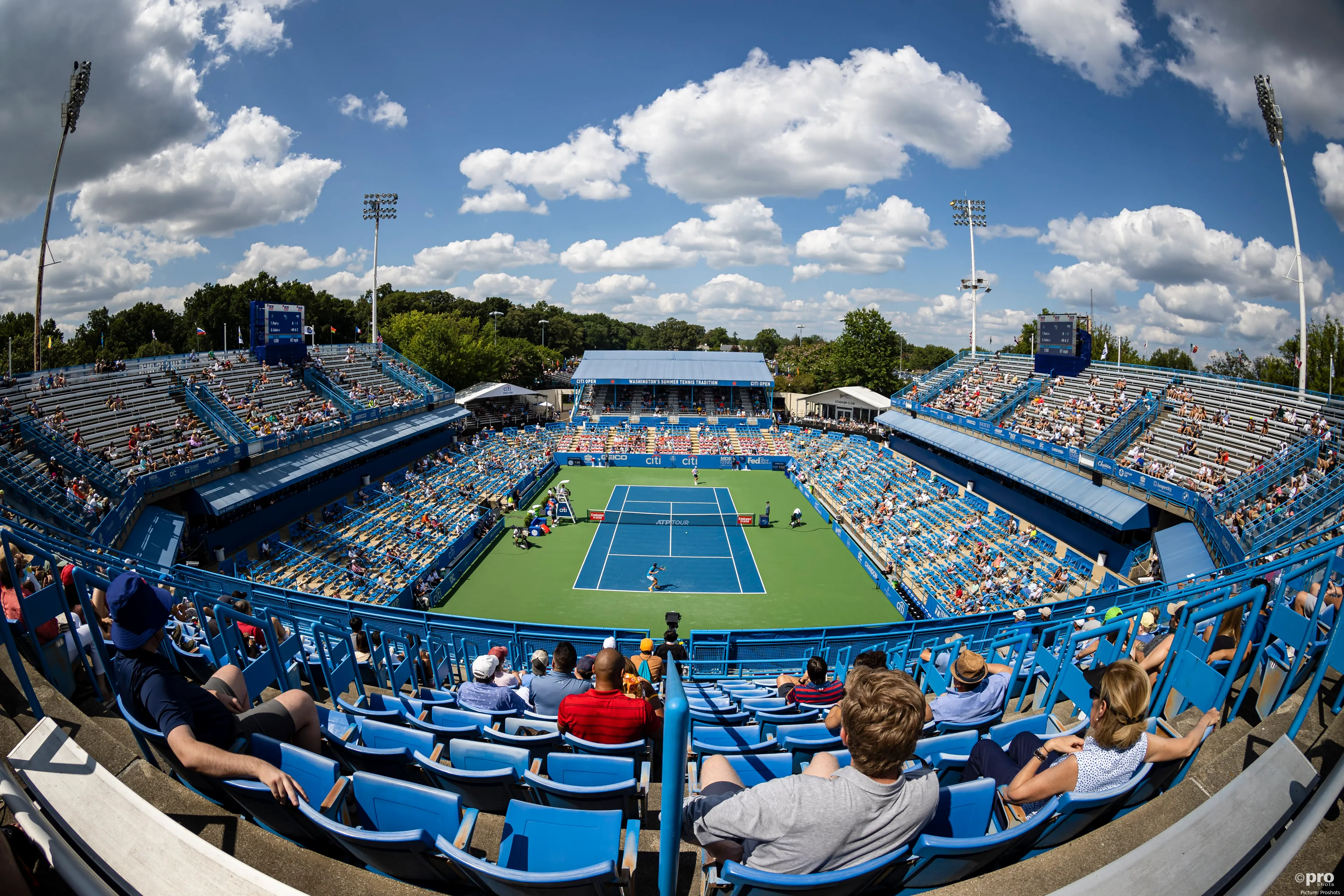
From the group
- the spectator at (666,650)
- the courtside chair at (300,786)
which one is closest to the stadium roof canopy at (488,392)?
the spectator at (666,650)

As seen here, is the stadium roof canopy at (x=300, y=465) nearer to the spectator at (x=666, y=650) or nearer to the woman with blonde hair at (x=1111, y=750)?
the spectator at (x=666, y=650)

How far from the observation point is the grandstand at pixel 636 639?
2.62 meters

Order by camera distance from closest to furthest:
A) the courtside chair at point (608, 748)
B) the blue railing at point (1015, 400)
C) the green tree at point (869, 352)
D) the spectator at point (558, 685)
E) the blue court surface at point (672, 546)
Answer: the courtside chair at point (608, 748) < the spectator at point (558, 685) < the blue court surface at point (672, 546) < the blue railing at point (1015, 400) < the green tree at point (869, 352)

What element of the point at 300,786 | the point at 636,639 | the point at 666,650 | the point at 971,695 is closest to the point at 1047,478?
the point at 636,639

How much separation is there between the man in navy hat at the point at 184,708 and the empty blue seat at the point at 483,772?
0.72 meters

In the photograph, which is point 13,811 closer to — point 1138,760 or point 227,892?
point 227,892

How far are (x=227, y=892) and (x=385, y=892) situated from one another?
638 millimetres

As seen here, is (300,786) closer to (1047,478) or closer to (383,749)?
(383,749)

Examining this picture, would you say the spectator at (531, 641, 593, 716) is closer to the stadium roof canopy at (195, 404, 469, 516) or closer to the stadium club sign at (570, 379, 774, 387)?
the stadium roof canopy at (195, 404, 469, 516)

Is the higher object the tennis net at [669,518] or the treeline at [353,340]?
the treeline at [353,340]

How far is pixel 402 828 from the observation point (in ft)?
11.5

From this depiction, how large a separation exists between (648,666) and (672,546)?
22561mm

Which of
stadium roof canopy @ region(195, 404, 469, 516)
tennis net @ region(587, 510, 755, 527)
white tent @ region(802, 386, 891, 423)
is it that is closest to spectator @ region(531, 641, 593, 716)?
→ stadium roof canopy @ region(195, 404, 469, 516)

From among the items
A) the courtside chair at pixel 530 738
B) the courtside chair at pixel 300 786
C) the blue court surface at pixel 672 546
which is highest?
the courtside chair at pixel 300 786
